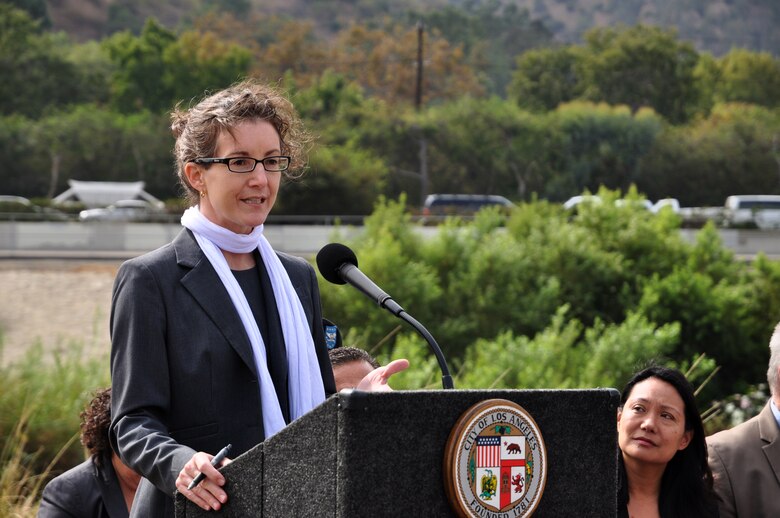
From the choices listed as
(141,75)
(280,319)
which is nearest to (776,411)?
(280,319)

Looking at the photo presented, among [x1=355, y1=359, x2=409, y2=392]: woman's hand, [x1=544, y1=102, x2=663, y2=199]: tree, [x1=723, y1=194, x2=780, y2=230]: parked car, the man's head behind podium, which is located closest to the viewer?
[x1=355, y1=359, x2=409, y2=392]: woman's hand

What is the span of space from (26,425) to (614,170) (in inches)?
2023

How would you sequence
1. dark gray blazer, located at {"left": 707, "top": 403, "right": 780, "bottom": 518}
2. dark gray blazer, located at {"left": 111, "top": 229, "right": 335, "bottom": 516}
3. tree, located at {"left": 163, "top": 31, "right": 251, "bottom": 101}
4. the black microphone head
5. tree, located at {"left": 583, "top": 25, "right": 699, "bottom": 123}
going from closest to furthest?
1. dark gray blazer, located at {"left": 111, "top": 229, "right": 335, "bottom": 516}
2. the black microphone head
3. dark gray blazer, located at {"left": 707, "top": 403, "right": 780, "bottom": 518}
4. tree, located at {"left": 163, "top": 31, "right": 251, "bottom": 101}
5. tree, located at {"left": 583, "top": 25, "right": 699, "bottom": 123}

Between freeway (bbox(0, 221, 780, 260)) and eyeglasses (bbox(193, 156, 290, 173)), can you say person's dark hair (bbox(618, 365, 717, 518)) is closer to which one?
eyeglasses (bbox(193, 156, 290, 173))

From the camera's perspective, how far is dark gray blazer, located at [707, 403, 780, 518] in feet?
12.6

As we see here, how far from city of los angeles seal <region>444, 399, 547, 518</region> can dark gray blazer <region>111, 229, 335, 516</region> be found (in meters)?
0.61

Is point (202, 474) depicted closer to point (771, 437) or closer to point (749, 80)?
point (771, 437)

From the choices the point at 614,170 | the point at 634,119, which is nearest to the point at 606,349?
the point at 614,170

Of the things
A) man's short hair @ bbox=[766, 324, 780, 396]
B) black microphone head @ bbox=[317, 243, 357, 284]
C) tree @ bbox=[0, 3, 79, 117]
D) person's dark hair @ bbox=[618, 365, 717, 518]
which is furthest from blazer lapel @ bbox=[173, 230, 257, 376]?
tree @ bbox=[0, 3, 79, 117]

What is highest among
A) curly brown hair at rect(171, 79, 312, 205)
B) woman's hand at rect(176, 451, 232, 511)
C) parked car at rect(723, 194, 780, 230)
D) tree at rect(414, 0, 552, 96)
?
tree at rect(414, 0, 552, 96)

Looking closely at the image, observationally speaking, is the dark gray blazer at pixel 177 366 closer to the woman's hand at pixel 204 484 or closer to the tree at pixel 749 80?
the woman's hand at pixel 204 484

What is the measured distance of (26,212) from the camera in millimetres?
36750

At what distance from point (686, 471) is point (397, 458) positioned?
2.03 meters

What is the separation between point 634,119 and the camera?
6025cm
